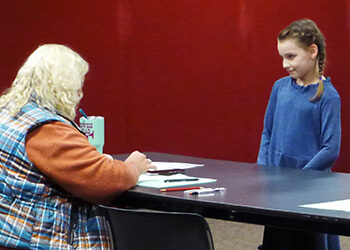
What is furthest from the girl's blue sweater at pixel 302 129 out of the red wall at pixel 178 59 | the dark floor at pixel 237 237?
the red wall at pixel 178 59

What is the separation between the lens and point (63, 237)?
2082 millimetres

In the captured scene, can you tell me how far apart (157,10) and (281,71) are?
1.08 meters

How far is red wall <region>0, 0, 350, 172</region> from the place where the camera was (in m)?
4.92

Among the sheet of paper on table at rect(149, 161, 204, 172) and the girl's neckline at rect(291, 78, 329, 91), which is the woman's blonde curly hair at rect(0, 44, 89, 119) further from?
the girl's neckline at rect(291, 78, 329, 91)

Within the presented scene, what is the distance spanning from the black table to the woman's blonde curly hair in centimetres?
38

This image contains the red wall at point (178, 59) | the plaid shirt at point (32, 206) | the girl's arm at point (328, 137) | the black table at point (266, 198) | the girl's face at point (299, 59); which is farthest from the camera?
the red wall at point (178, 59)


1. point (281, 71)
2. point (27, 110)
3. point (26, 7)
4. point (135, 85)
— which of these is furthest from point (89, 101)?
point (27, 110)

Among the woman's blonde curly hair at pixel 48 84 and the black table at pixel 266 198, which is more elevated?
the woman's blonde curly hair at pixel 48 84

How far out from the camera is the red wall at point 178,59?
4.92 meters

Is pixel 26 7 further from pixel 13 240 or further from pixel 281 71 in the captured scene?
pixel 13 240

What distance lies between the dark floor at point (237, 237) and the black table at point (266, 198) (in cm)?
176

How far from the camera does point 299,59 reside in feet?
9.75

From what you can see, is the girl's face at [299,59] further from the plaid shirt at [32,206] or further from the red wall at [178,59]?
the red wall at [178,59]

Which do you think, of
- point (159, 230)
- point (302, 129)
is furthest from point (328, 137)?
point (159, 230)
